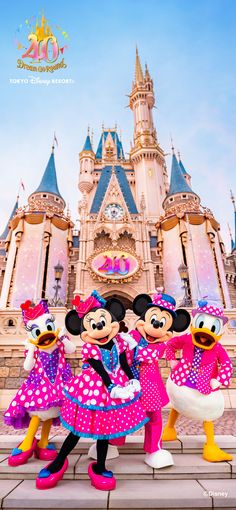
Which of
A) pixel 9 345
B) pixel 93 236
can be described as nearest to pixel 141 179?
pixel 93 236

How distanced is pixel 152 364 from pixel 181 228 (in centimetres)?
1556

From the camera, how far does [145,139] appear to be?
33.0m

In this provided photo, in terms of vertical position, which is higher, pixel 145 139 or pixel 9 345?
pixel 145 139

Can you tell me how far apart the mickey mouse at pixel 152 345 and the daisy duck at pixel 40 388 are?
2.90 feet

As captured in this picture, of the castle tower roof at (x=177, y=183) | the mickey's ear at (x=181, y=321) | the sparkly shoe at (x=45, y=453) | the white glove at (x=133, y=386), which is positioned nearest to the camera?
the white glove at (x=133, y=386)

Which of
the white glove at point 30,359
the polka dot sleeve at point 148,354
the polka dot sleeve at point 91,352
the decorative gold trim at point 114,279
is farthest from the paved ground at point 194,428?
the decorative gold trim at point 114,279

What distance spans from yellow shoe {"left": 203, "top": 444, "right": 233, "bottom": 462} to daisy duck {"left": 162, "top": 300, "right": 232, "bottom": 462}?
5.9 inches

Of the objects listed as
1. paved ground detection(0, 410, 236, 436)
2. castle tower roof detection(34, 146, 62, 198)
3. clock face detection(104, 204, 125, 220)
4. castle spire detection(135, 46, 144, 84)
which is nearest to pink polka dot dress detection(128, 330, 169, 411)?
paved ground detection(0, 410, 236, 436)

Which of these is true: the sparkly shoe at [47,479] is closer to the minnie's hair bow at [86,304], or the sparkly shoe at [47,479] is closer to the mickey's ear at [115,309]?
the minnie's hair bow at [86,304]

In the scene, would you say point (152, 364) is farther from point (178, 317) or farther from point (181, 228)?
point (181, 228)

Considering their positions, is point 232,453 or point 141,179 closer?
point 232,453

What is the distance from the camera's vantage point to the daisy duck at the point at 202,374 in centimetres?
300

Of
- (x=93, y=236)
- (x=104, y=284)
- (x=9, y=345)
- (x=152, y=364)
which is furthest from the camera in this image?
(x=93, y=236)

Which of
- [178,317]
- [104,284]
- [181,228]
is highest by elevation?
Answer: [181,228]
